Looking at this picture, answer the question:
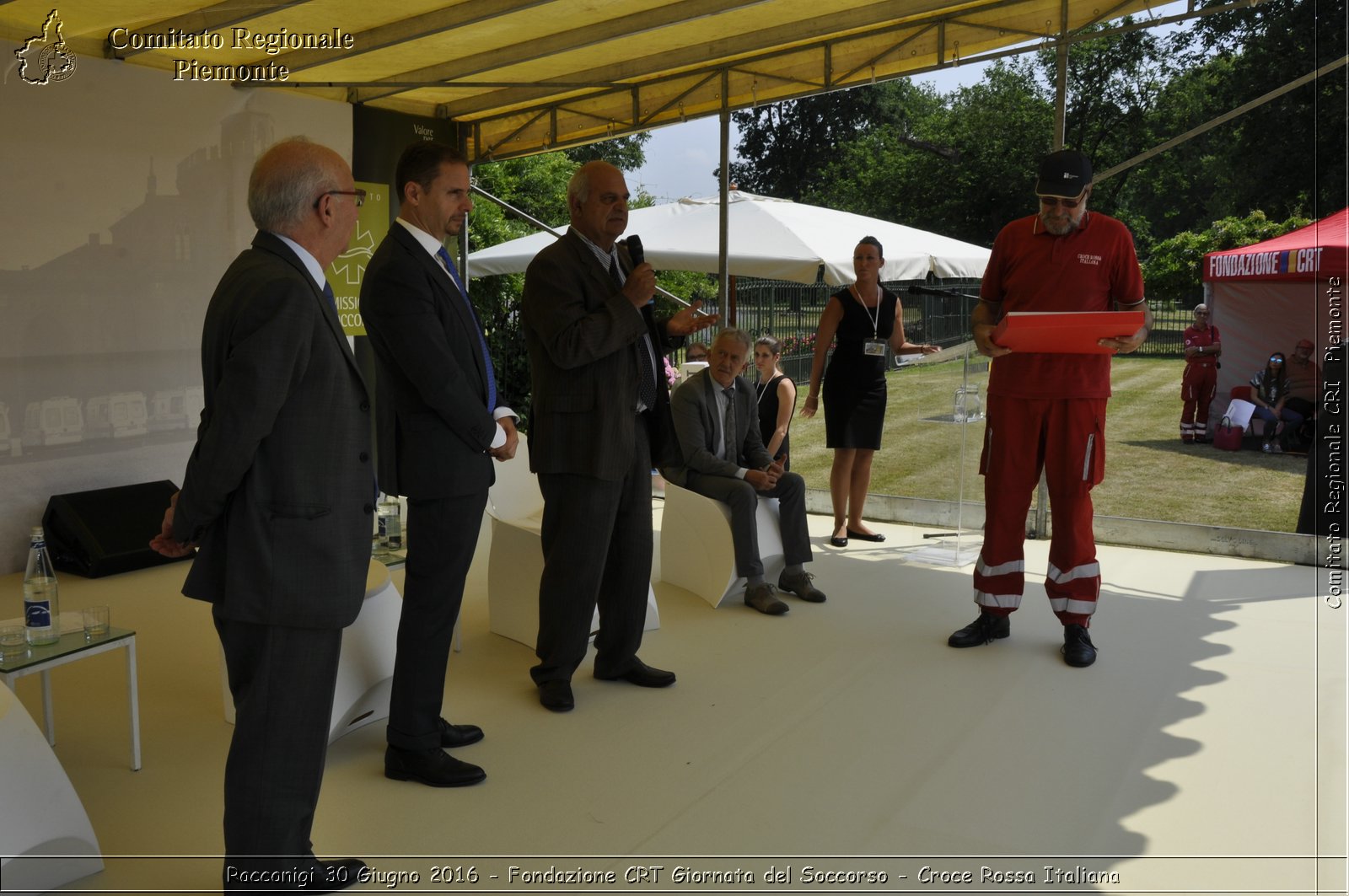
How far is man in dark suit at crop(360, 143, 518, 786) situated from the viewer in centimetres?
279

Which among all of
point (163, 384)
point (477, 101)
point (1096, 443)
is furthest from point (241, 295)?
point (477, 101)

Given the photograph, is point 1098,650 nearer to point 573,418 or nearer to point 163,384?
point 573,418

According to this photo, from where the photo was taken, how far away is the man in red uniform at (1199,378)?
1189 cm

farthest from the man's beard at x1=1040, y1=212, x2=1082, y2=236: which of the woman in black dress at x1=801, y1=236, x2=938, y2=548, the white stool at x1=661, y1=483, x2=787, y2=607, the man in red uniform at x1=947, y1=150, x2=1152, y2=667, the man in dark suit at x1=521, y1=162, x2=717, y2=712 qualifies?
the woman in black dress at x1=801, y1=236, x2=938, y2=548

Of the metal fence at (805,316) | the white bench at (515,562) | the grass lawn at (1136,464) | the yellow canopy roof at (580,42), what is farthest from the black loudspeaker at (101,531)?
the metal fence at (805,316)

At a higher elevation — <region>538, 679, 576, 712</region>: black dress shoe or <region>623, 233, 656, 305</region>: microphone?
<region>623, 233, 656, 305</region>: microphone

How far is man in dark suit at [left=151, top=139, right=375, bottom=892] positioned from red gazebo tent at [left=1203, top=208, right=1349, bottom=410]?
810 centimetres

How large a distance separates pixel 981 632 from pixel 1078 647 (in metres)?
0.38

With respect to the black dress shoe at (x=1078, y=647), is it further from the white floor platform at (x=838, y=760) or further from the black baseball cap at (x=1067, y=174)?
the black baseball cap at (x=1067, y=174)

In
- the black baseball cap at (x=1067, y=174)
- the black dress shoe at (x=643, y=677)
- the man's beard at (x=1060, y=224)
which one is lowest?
the black dress shoe at (x=643, y=677)

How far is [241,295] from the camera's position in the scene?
2.00 metres

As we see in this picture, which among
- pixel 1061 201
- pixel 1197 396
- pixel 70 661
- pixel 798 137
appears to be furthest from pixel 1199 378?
pixel 798 137

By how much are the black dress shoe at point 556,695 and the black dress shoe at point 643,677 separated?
0.25m

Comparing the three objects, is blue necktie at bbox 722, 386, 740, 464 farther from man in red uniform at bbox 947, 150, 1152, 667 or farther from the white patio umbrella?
the white patio umbrella
